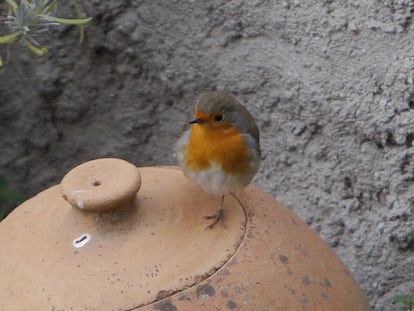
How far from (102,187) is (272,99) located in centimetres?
130

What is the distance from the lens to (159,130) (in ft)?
10.7

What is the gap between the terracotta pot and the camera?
65.2 inches

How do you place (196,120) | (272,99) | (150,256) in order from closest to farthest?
(150,256) < (196,120) < (272,99)

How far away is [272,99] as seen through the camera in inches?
116

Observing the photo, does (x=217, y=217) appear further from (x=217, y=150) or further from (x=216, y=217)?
(x=217, y=150)

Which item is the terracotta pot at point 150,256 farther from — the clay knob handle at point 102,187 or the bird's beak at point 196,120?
the bird's beak at point 196,120

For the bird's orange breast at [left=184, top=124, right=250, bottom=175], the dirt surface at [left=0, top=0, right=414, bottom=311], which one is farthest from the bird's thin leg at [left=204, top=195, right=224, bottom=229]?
the dirt surface at [left=0, top=0, right=414, bottom=311]

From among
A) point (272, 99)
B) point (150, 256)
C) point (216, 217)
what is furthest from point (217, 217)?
point (272, 99)

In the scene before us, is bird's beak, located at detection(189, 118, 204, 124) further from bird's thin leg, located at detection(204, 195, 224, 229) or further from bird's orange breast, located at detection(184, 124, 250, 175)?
bird's thin leg, located at detection(204, 195, 224, 229)

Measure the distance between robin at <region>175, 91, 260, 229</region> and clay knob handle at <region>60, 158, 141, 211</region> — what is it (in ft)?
0.85

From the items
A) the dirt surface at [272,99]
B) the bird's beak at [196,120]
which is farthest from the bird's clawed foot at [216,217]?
the dirt surface at [272,99]

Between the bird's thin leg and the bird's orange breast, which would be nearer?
the bird's thin leg

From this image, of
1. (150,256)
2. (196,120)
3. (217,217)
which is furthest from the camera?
(196,120)

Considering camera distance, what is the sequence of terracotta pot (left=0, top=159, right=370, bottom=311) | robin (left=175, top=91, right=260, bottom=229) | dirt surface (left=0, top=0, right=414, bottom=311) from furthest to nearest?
dirt surface (left=0, top=0, right=414, bottom=311), robin (left=175, top=91, right=260, bottom=229), terracotta pot (left=0, top=159, right=370, bottom=311)
